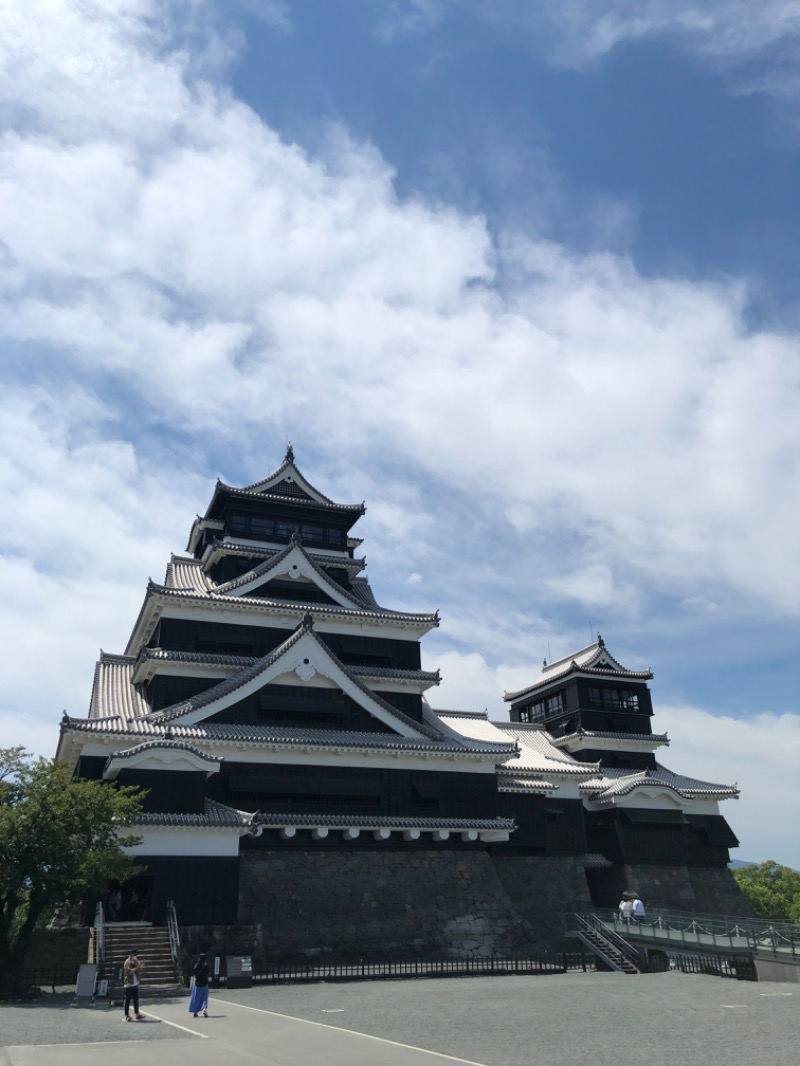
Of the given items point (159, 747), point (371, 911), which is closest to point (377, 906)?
point (371, 911)

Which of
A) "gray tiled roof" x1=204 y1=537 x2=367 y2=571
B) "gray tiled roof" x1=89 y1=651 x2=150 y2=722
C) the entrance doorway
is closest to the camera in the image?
the entrance doorway

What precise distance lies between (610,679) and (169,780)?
101 feet

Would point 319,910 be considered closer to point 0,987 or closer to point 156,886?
point 156,886

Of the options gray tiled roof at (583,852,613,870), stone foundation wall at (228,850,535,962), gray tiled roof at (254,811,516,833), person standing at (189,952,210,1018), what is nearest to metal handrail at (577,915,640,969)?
stone foundation wall at (228,850,535,962)

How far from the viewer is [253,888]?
89.7 feet

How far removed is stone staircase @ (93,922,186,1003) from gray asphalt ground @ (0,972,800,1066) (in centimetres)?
137

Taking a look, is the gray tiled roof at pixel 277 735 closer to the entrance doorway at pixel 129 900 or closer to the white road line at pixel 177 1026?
the entrance doorway at pixel 129 900

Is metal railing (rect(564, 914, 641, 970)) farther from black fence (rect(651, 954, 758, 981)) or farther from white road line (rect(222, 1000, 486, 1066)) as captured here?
white road line (rect(222, 1000, 486, 1066))

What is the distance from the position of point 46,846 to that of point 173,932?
510 cm

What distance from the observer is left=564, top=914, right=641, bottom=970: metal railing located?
27.5 m

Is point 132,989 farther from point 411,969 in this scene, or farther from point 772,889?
point 772,889

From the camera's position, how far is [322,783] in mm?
29719

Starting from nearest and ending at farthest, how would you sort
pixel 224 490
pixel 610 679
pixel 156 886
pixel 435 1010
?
1. pixel 435 1010
2. pixel 156 886
3. pixel 224 490
4. pixel 610 679

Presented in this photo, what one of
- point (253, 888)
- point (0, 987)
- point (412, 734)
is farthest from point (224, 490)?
point (0, 987)
